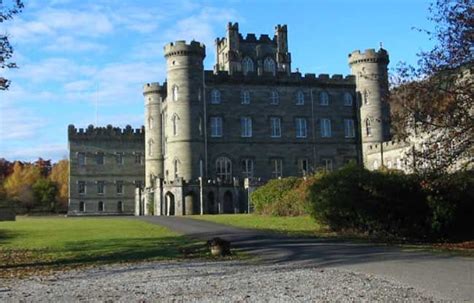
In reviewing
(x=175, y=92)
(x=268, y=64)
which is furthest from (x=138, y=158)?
(x=175, y=92)

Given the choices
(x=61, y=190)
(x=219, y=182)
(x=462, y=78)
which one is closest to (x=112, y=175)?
(x=61, y=190)

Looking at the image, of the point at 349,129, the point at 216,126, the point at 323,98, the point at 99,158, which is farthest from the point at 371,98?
the point at 99,158

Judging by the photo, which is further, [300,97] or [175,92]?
[300,97]

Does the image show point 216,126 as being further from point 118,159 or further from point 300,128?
point 118,159

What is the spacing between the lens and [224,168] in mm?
63438

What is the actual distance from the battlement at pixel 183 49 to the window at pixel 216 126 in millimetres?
6995

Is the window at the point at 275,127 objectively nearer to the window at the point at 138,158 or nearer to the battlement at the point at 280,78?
the battlement at the point at 280,78

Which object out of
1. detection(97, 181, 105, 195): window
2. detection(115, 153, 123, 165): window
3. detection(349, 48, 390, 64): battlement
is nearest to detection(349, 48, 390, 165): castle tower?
detection(349, 48, 390, 64): battlement

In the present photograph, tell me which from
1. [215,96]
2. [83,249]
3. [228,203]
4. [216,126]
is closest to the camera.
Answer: [83,249]

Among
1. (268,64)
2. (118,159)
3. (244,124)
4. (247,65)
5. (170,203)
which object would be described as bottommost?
(170,203)

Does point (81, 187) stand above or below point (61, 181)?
below

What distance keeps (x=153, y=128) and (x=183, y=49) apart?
1673cm

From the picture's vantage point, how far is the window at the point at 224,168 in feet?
206

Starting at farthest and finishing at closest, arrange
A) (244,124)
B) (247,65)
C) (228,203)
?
1. (247,65)
2. (244,124)
3. (228,203)
